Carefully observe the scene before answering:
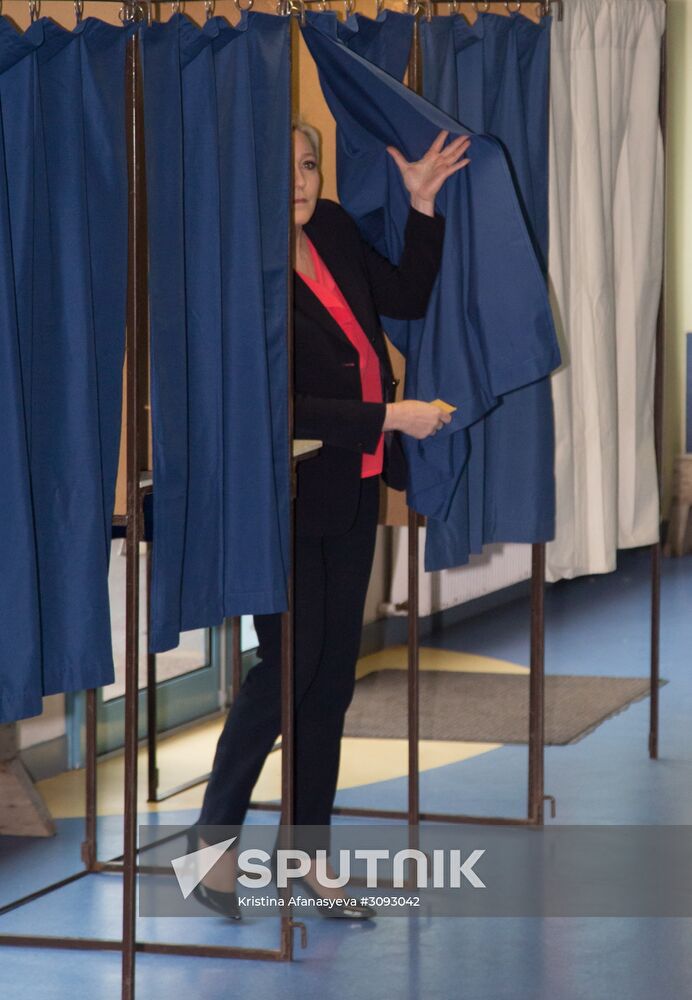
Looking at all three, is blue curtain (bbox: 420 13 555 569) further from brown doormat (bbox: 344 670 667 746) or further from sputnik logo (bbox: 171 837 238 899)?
brown doormat (bbox: 344 670 667 746)

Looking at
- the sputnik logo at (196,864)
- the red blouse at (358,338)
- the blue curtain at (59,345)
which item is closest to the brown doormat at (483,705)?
the sputnik logo at (196,864)

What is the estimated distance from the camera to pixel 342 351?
112 inches

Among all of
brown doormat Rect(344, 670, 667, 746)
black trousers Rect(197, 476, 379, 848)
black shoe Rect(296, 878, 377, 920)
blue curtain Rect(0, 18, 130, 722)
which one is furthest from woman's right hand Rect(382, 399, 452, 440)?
brown doormat Rect(344, 670, 667, 746)

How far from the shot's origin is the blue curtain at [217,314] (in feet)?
7.80

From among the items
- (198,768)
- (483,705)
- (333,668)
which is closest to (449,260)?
(333,668)

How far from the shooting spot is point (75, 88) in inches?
88.4

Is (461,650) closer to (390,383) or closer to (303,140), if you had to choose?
(390,383)

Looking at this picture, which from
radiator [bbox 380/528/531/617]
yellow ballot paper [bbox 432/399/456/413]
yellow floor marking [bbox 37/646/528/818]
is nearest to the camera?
yellow ballot paper [bbox 432/399/456/413]

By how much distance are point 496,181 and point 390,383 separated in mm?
430

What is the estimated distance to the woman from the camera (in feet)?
9.19

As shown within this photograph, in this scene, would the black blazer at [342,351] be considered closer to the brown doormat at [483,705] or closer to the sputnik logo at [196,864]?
the sputnik logo at [196,864]

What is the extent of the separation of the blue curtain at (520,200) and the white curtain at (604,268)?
3.6 inches

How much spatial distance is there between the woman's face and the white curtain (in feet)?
2.51

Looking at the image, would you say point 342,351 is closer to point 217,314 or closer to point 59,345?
point 217,314
